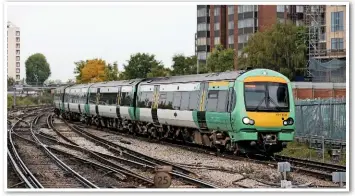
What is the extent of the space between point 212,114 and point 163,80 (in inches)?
201

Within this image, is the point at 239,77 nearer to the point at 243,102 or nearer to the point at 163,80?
the point at 243,102

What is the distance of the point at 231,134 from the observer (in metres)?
16.7

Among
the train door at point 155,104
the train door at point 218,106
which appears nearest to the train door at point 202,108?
the train door at point 218,106

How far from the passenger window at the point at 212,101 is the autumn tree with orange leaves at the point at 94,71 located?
3509 centimetres

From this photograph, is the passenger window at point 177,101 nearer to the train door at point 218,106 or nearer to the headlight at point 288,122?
the train door at point 218,106

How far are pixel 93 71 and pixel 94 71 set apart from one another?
0.41 ft

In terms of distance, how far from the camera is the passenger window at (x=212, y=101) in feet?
57.2

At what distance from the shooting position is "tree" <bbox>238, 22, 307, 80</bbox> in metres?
42.9

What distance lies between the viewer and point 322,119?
20172mm

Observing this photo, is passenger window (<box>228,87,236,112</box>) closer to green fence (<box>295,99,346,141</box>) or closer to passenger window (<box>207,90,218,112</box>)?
passenger window (<box>207,90,218,112</box>)

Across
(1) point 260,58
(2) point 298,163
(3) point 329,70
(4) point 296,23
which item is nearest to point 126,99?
(3) point 329,70

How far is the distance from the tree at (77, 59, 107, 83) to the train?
3112 centimetres

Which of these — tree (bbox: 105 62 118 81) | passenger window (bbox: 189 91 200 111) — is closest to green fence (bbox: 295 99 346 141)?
passenger window (bbox: 189 91 200 111)

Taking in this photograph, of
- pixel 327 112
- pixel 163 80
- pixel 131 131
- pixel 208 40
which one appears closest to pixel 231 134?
pixel 327 112
